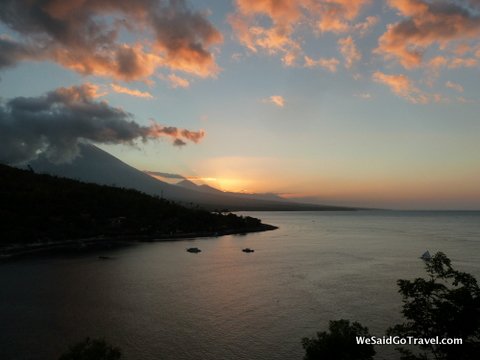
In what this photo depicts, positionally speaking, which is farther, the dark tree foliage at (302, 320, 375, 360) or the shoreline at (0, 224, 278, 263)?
the shoreline at (0, 224, 278, 263)

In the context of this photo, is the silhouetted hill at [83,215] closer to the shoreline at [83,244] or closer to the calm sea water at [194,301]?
the shoreline at [83,244]

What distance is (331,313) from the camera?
4534 centimetres

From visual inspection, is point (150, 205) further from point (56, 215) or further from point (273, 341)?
point (273, 341)

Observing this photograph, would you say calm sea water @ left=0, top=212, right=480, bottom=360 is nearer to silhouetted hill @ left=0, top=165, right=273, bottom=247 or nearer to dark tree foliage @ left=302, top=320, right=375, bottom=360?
dark tree foliage @ left=302, top=320, right=375, bottom=360

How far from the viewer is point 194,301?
5209 centimetres

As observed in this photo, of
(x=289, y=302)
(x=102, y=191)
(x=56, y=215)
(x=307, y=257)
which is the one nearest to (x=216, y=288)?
(x=289, y=302)

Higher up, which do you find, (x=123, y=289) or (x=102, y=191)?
(x=102, y=191)

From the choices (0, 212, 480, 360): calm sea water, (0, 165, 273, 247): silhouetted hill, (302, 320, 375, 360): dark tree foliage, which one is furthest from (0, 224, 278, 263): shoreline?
(302, 320, 375, 360): dark tree foliage

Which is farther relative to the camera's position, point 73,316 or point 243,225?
point 243,225

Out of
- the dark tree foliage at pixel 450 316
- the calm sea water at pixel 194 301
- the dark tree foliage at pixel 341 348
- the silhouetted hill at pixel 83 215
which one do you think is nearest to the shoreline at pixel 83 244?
the silhouetted hill at pixel 83 215

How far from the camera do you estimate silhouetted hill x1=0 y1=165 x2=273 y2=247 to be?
12306 centimetres

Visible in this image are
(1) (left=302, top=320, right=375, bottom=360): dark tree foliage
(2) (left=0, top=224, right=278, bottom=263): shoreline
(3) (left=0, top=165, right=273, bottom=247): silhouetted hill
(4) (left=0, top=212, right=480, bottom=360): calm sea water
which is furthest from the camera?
(3) (left=0, top=165, right=273, bottom=247): silhouetted hill

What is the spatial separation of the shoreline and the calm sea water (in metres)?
12.6

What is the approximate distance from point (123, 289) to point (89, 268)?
71.6ft
